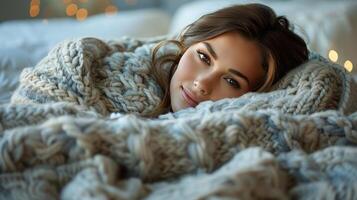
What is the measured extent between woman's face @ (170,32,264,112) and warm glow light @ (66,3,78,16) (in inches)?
54.0

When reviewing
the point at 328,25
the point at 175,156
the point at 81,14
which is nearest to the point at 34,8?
the point at 81,14

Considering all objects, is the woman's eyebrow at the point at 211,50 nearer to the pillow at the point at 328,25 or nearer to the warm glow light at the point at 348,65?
the pillow at the point at 328,25

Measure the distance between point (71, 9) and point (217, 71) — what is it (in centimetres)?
147

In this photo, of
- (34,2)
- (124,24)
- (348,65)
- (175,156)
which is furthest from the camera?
(34,2)

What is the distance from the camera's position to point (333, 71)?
1.03m

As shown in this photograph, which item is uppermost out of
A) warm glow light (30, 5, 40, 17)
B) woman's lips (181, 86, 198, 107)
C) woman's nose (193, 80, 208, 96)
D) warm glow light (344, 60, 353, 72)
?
woman's nose (193, 80, 208, 96)

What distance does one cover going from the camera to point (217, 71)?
103 centimetres

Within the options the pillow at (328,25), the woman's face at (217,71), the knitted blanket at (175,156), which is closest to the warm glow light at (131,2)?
the pillow at (328,25)

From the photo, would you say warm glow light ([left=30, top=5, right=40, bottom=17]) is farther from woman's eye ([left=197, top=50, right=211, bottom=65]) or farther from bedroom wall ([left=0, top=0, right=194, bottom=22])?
woman's eye ([left=197, top=50, right=211, bottom=65])

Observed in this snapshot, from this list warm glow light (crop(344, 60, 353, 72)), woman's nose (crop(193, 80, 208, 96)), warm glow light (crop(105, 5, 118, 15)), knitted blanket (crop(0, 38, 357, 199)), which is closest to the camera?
knitted blanket (crop(0, 38, 357, 199))

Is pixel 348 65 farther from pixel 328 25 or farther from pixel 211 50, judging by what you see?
pixel 211 50

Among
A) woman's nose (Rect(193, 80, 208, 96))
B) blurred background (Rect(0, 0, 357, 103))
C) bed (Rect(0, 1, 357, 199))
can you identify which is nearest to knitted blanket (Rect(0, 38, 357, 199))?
bed (Rect(0, 1, 357, 199))

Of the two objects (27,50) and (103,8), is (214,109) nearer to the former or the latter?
(27,50)

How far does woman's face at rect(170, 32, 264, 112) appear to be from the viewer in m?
1.03
